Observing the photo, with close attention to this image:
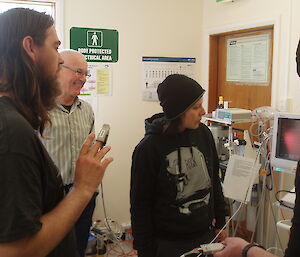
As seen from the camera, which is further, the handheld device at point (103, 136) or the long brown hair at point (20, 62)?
the handheld device at point (103, 136)

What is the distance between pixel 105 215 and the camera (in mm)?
3410

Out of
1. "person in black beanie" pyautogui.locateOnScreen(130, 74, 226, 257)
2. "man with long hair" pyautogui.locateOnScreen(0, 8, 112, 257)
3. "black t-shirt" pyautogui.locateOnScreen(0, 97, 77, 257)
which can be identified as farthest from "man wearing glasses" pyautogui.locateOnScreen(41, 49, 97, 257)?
"black t-shirt" pyautogui.locateOnScreen(0, 97, 77, 257)

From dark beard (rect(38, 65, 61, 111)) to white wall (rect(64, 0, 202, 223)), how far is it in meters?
2.29

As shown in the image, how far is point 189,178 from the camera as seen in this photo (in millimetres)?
1636

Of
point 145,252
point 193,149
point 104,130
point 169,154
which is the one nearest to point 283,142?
point 193,149

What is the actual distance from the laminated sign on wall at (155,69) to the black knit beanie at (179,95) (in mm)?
1805

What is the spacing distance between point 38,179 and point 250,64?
279 centimetres

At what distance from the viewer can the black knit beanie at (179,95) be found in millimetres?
1646

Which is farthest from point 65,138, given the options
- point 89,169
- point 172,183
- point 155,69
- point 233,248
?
point 155,69

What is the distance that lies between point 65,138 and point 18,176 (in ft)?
4.41

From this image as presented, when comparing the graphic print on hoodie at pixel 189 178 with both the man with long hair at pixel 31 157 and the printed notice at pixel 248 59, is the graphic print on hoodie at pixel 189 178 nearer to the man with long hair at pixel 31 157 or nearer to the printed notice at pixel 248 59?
the man with long hair at pixel 31 157

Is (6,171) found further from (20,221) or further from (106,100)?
(106,100)

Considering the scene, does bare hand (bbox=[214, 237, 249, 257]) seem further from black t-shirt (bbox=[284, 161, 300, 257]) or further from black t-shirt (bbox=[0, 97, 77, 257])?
black t-shirt (bbox=[0, 97, 77, 257])

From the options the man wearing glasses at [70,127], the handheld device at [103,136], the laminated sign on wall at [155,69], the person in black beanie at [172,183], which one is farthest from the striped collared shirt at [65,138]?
the laminated sign on wall at [155,69]
